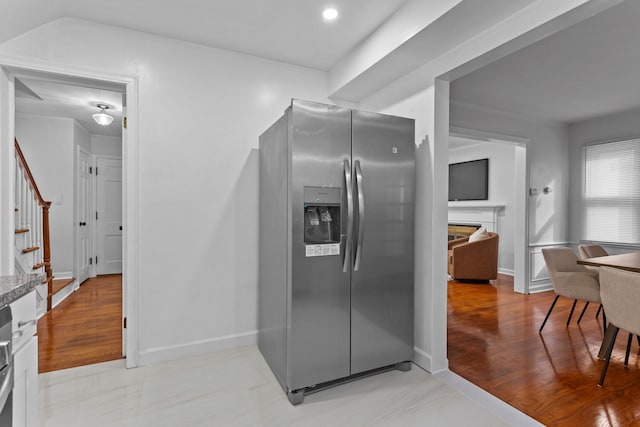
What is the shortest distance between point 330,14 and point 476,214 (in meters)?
5.59

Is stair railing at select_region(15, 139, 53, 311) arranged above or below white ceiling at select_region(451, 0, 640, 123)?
below

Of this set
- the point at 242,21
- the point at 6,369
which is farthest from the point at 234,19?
the point at 6,369

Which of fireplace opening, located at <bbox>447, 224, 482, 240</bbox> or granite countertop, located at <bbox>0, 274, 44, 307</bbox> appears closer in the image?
granite countertop, located at <bbox>0, 274, 44, 307</bbox>

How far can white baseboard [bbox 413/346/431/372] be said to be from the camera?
8.15 ft

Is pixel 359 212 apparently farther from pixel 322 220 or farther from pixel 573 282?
pixel 573 282

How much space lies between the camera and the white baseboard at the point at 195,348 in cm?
258

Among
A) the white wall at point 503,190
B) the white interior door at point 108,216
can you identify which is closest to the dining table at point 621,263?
the white wall at point 503,190

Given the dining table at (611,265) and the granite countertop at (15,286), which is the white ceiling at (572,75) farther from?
the granite countertop at (15,286)

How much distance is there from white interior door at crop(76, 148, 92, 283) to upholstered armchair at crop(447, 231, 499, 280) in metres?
6.16

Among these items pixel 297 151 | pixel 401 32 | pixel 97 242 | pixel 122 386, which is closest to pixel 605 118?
pixel 401 32

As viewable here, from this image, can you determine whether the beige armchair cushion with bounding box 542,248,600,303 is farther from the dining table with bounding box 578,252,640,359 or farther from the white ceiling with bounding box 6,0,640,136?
the white ceiling with bounding box 6,0,640,136

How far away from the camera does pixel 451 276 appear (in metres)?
5.70

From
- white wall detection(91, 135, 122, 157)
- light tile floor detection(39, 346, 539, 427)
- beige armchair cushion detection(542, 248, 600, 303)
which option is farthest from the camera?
white wall detection(91, 135, 122, 157)

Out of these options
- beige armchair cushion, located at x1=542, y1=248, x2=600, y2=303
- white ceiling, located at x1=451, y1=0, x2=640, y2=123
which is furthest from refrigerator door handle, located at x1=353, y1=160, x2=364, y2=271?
beige armchair cushion, located at x1=542, y1=248, x2=600, y2=303
